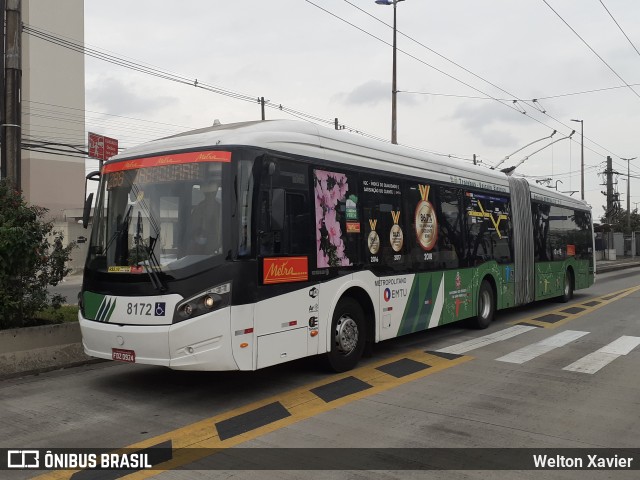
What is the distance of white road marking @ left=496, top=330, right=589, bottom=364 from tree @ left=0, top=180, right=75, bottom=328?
21.8 feet

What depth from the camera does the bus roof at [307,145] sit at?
250 inches

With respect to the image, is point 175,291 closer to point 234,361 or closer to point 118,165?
point 234,361

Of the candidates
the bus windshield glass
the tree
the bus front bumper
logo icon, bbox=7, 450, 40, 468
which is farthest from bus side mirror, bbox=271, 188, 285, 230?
the tree

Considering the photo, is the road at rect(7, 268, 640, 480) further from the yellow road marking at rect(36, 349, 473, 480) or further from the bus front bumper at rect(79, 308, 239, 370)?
the bus front bumper at rect(79, 308, 239, 370)

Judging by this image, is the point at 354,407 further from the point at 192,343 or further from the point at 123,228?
the point at 123,228

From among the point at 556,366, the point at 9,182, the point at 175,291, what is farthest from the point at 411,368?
the point at 9,182

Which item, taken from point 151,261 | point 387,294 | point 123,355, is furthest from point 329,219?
point 123,355

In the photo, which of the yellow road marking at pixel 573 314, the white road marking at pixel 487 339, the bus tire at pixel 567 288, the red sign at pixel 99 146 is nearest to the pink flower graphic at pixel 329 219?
the white road marking at pixel 487 339

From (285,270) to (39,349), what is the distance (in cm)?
377

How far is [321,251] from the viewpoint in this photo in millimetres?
6973

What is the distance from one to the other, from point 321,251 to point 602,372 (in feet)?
14.0

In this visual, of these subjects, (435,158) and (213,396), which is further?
(435,158)

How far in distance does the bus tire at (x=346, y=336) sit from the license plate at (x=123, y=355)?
2438 millimetres

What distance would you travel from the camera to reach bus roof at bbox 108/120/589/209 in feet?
20.8
